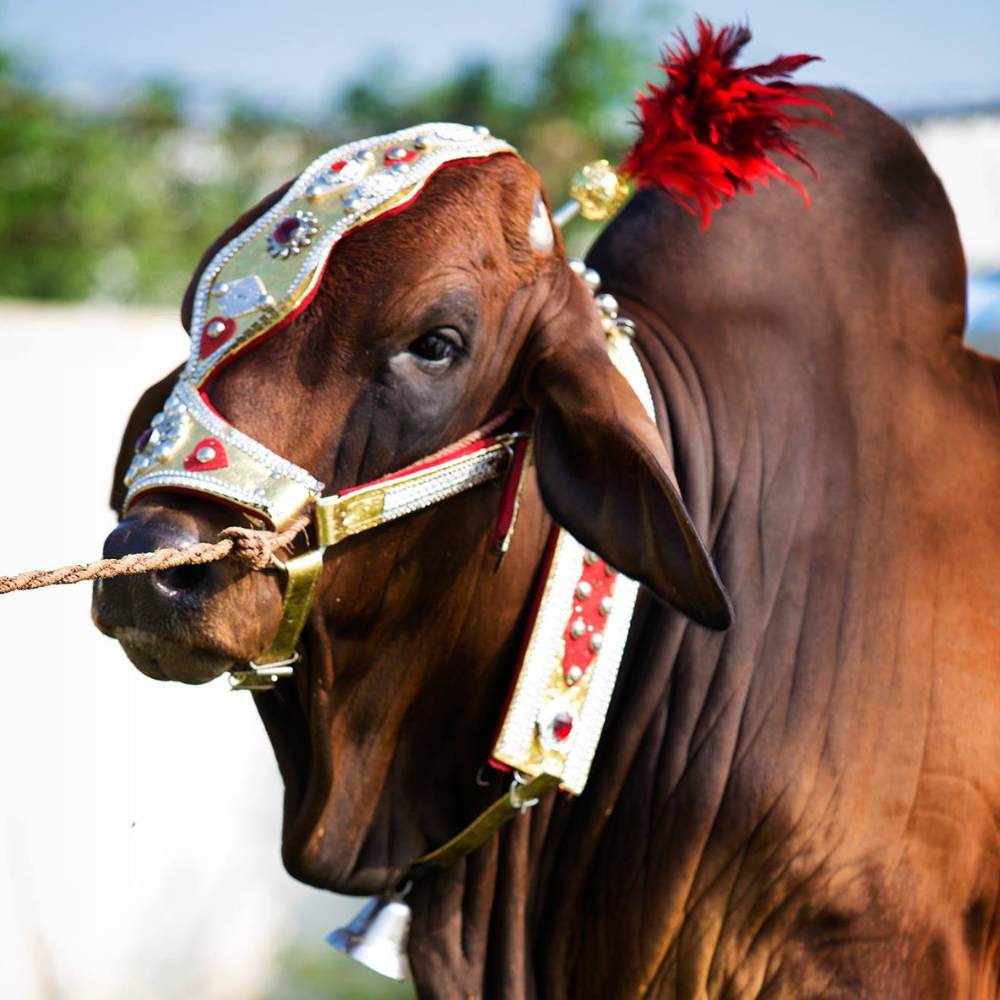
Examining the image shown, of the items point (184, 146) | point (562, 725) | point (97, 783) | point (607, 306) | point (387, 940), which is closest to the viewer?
point (562, 725)

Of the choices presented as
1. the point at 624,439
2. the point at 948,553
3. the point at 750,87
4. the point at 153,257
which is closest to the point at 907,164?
the point at 750,87

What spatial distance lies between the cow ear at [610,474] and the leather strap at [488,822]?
1.42ft

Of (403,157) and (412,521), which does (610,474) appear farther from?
(403,157)

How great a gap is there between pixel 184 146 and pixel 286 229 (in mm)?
9631

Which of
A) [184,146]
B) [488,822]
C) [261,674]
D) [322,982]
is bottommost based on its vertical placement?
[322,982]

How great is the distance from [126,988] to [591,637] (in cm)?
334

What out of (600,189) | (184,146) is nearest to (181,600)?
(600,189)

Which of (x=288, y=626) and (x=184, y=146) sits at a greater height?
(x=184, y=146)

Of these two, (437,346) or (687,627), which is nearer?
(437,346)

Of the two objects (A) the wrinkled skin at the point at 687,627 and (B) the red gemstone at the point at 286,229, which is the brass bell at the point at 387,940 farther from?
(B) the red gemstone at the point at 286,229

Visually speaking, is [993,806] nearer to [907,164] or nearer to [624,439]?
[624,439]

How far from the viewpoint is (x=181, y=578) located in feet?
6.66

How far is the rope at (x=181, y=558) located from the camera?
1.81 meters

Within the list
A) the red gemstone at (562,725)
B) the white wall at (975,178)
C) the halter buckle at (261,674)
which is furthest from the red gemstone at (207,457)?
the white wall at (975,178)
